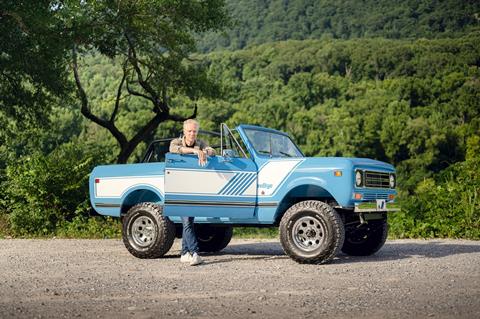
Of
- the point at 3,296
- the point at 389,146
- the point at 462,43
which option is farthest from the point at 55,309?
the point at 462,43

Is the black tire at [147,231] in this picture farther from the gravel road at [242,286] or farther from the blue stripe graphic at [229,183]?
the blue stripe graphic at [229,183]

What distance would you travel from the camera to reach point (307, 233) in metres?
9.71

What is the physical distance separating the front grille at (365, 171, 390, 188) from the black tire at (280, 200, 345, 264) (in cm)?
80

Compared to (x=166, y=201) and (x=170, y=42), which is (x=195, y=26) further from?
(x=166, y=201)

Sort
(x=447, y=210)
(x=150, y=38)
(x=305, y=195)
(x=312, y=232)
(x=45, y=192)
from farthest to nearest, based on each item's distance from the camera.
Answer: (x=150, y=38)
(x=45, y=192)
(x=447, y=210)
(x=305, y=195)
(x=312, y=232)

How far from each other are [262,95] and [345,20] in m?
29.6

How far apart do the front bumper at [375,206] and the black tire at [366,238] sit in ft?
1.51

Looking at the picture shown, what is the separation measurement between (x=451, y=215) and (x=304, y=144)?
66.3 meters

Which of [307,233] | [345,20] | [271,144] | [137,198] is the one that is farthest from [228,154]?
[345,20]

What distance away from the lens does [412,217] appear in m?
15.3

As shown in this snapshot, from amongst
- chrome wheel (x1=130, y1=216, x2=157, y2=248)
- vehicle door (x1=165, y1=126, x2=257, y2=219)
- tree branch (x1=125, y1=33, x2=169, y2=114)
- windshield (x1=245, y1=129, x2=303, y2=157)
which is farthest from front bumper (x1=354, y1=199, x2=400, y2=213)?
tree branch (x1=125, y1=33, x2=169, y2=114)

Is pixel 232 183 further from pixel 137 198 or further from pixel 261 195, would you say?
pixel 137 198

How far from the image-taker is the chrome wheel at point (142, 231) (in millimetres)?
10750

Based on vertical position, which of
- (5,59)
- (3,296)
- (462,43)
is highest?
(462,43)
